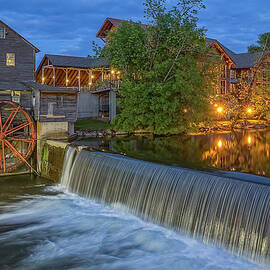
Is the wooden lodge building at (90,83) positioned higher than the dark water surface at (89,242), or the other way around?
the wooden lodge building at (90,83)

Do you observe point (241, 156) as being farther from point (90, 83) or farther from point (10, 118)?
point (90, 83)

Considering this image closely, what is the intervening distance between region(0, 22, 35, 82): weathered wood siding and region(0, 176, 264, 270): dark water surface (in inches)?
670

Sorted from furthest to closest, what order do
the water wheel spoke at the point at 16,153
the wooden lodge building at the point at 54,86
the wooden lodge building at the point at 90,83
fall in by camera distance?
the wooden lodge building at the point at 90,83, the wooden lodge building at the point at 54,86, the water wheel spoke at the point at 16,153

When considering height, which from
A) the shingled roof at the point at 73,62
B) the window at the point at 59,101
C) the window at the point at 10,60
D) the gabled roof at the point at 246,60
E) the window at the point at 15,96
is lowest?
the window at the point at 59,101

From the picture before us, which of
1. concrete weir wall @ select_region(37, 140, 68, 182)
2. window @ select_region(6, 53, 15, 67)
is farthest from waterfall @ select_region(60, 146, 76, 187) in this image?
window @ select_region(6, 53, 15, 67)

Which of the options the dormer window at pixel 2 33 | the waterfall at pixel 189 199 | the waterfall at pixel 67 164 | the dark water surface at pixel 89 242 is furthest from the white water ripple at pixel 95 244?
the dormer window at pixel 2 33

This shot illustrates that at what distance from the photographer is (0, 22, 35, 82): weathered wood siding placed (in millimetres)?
28031

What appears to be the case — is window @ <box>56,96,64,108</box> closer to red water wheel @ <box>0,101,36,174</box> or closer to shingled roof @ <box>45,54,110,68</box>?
red water wheel @ <box>0,101,36,174</box>

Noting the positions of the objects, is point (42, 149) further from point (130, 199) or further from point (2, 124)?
point (130, 199)

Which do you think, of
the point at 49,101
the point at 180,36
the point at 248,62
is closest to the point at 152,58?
the point at 180,36

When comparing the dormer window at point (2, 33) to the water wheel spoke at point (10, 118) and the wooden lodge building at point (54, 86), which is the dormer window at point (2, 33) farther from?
the water wheel spoke at point (10, 118)

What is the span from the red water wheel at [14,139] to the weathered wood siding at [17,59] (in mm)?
8671

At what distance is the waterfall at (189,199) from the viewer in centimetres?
827

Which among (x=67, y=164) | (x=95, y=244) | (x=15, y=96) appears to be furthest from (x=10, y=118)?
(x=95, y=244)
